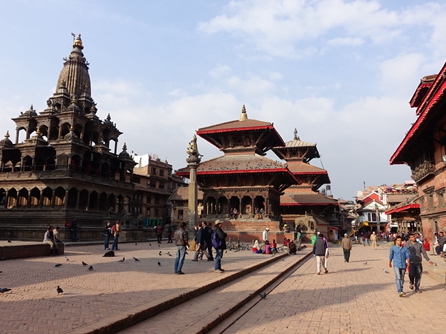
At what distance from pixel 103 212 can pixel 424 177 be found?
3201cm

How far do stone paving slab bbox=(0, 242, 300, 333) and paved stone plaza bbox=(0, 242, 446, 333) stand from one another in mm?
11

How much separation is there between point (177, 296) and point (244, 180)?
28476mm

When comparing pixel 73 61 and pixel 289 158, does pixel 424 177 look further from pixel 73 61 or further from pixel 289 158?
pixel 73 61

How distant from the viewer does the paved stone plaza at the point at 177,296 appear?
5445 millimetres

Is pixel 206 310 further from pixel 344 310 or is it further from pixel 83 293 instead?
pixel 344 310

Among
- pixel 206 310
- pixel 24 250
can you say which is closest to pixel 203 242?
pixel 206 310

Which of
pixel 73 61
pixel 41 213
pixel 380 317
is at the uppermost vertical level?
pixel 73 61

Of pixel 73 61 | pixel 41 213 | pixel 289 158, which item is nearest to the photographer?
pixel 41 213

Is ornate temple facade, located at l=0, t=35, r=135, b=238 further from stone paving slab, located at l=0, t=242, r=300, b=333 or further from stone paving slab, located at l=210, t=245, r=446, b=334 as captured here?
stone paving slab, located at l=210, t=245, r=446, b=334

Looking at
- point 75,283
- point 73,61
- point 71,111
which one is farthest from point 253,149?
point 75,283

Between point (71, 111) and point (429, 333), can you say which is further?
point (71, 111)

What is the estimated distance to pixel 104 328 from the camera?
4828mm

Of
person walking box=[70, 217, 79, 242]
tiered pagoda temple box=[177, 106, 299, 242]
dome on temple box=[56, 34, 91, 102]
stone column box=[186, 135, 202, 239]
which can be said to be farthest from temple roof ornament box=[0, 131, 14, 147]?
stone column box=[186, 135, 202, 239]

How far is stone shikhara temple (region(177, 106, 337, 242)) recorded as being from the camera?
108 ft
